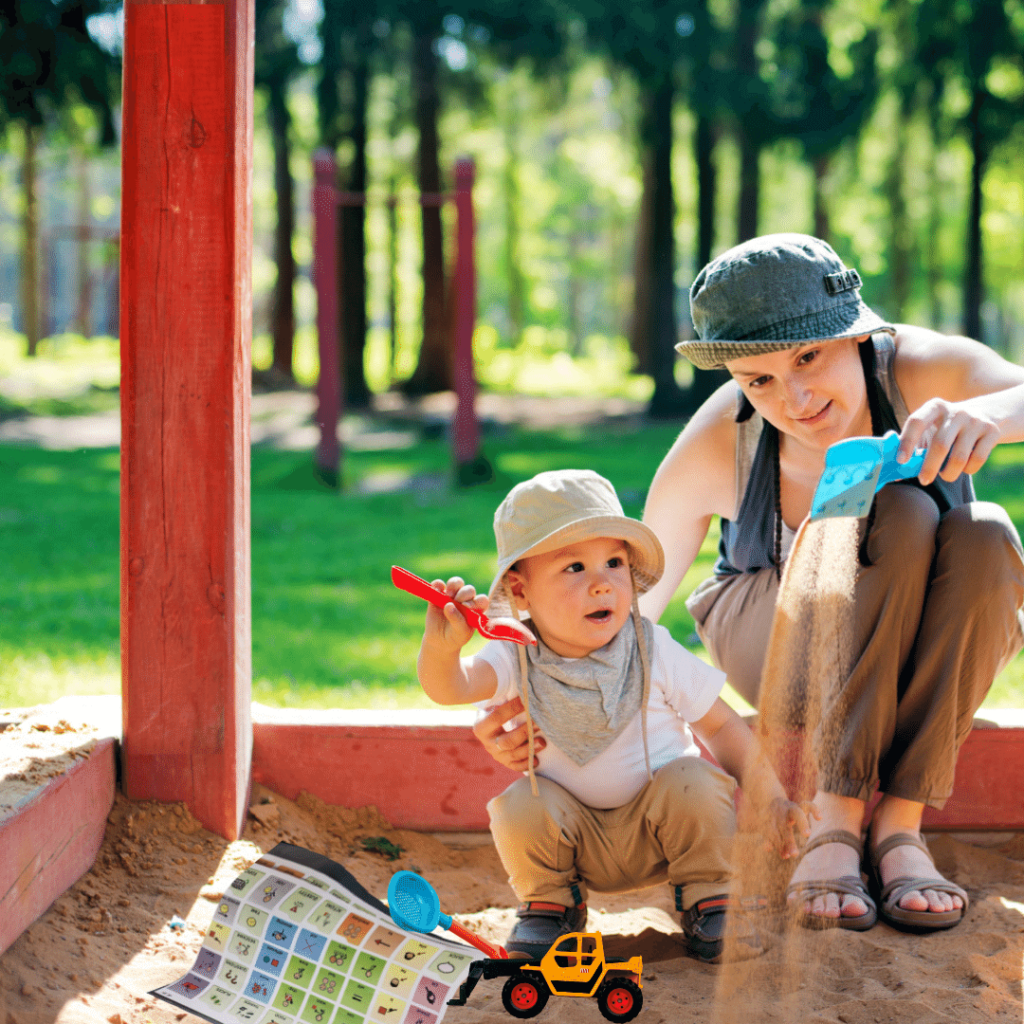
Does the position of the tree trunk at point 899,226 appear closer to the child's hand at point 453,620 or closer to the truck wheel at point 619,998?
the child's hand at point 453,620

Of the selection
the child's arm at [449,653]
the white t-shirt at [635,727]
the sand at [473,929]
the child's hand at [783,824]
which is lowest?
the sand at [473,929]

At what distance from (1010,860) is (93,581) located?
4441 mm

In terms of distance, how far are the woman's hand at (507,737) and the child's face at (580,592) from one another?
6.2 inches

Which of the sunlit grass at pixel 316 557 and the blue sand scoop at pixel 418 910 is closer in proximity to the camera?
the blue sand scoop at pixel 418 910

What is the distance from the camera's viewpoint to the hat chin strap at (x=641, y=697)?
2248 millimetres

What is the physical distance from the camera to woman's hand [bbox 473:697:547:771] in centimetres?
225

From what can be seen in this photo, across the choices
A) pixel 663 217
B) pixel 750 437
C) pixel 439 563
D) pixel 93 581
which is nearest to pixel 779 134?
pixel 663 217

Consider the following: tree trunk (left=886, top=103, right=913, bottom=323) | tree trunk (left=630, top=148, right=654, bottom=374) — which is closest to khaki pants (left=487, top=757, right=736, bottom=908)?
tree trunk (left=630, top=148, right=654, bottom=374)

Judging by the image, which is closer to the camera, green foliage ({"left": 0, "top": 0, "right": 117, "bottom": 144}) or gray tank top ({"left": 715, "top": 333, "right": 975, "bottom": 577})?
gray tank top ({"left": 715, "top": 333, "right": 975, "bottom": 577})

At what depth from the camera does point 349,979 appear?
1.93 m

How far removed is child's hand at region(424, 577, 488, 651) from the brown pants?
806mm

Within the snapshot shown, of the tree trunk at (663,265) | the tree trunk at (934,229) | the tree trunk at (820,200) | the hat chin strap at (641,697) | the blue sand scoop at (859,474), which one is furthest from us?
the tree trunk at (934,229)

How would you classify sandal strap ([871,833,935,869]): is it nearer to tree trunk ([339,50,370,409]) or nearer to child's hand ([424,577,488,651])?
child's hand ([424,577,488,651])

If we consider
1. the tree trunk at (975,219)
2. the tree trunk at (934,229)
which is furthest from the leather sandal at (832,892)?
the tree trunk at (934,229)
